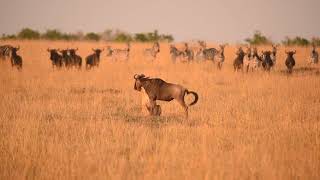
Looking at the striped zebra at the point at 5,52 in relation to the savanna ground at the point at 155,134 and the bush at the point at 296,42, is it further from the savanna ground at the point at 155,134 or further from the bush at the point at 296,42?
the bush at the point at 296,42

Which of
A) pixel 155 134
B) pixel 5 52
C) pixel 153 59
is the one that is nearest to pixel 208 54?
pixel 153 59

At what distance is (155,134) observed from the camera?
10172 millimetres

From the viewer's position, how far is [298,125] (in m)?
11.2

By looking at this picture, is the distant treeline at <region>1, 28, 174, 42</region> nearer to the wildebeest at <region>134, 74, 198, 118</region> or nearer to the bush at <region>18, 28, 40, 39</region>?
the bush at <region>18, 28, 40, 39</region>

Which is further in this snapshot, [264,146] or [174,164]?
[264,146]

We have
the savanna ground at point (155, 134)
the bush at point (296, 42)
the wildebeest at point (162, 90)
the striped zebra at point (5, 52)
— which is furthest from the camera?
the bush at point (296, 42)

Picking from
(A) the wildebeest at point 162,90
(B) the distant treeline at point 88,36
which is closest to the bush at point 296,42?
(B) the distant treeline at point 88,36

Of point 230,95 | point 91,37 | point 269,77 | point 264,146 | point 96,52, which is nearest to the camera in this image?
point 264,146

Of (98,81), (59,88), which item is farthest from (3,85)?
(98,81)

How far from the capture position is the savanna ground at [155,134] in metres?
7.56

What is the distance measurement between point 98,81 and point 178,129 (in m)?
9.77

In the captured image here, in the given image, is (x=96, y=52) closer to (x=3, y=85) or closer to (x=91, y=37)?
(x=3, y=85)

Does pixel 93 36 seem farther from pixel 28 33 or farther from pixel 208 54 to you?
pixel 208 54

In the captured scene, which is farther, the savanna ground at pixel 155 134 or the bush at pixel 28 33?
the bush at pixel 28 33
